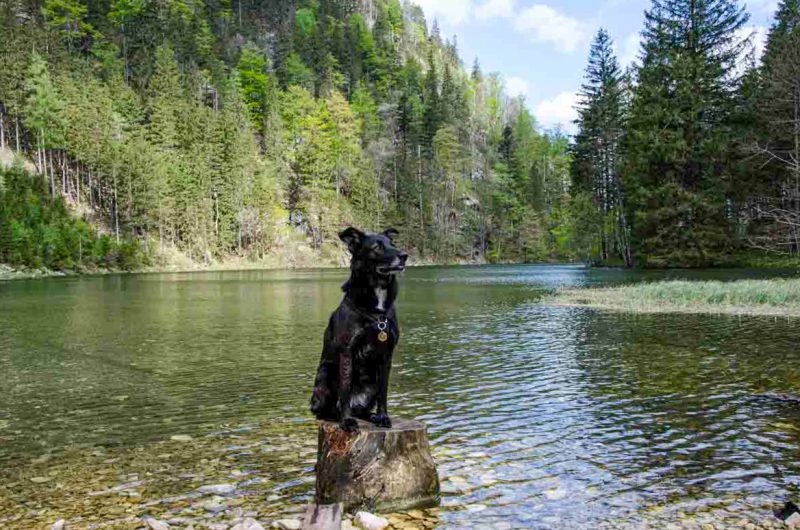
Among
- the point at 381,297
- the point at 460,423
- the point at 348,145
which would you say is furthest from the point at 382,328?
the point at 348,145

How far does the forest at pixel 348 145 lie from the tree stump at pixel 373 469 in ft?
75.8

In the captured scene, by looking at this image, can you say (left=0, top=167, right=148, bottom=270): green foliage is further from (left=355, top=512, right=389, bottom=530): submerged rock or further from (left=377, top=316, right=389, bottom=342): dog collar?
(left=355, top=512, right=389, bottom=530): submerged rock

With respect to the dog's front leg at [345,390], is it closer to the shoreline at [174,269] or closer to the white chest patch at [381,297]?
the white chest patch at [381,297]

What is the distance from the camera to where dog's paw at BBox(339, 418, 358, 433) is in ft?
16.8

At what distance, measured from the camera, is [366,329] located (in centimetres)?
524

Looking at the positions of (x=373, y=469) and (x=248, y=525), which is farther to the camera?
(x=373, y=469)

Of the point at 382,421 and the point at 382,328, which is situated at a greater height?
the point at 382,328

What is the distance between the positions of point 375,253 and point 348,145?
10161 centimetres

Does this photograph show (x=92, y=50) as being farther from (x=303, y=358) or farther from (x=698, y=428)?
(x=698, y=428)

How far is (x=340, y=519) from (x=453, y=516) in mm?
1031

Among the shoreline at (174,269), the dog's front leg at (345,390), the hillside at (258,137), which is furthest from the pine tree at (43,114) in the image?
the dog's front leg at (345,390)

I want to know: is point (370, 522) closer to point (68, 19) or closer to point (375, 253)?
point (375, 253)

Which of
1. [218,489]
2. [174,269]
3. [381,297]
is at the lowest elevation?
[218,489]

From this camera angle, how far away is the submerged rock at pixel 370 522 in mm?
4652
